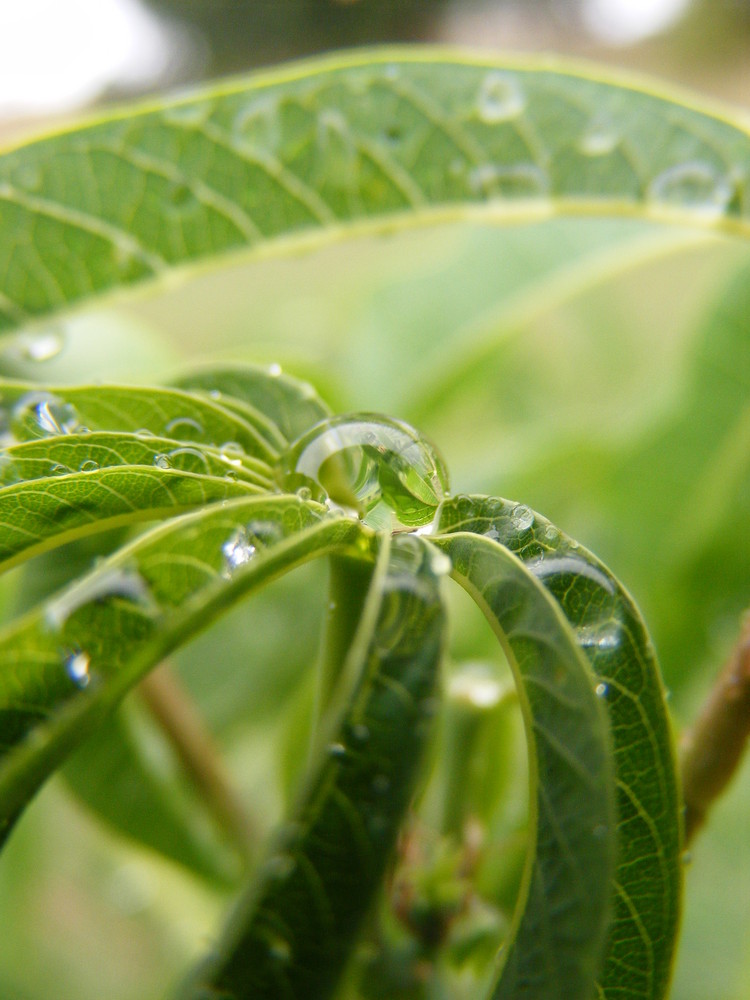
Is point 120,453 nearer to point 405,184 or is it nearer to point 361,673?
point 361,673

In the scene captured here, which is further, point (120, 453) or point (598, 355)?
point (598, 355)

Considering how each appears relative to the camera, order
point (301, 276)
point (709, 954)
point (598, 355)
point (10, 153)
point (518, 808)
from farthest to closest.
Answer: point (301, 276), point (598, 355), point (709, 954), point (518, 808), point (10, 153)

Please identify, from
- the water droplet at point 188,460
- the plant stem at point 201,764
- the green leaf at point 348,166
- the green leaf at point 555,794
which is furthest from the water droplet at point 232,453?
the plant stem at point 201,764

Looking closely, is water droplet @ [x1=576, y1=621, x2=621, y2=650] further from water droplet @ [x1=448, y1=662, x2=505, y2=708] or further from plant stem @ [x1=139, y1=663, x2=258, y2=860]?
plant stem @ [x1=139, y1=663, x2=258, y2=860]

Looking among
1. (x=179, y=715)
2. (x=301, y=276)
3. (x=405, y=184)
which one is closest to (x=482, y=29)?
(x=301, y=276)

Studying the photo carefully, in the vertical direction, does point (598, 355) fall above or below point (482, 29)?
below

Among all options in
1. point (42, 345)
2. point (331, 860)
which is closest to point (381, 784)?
point (331, 860)

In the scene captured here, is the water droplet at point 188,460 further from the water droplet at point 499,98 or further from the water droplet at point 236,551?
the water droplet at point 499,98
